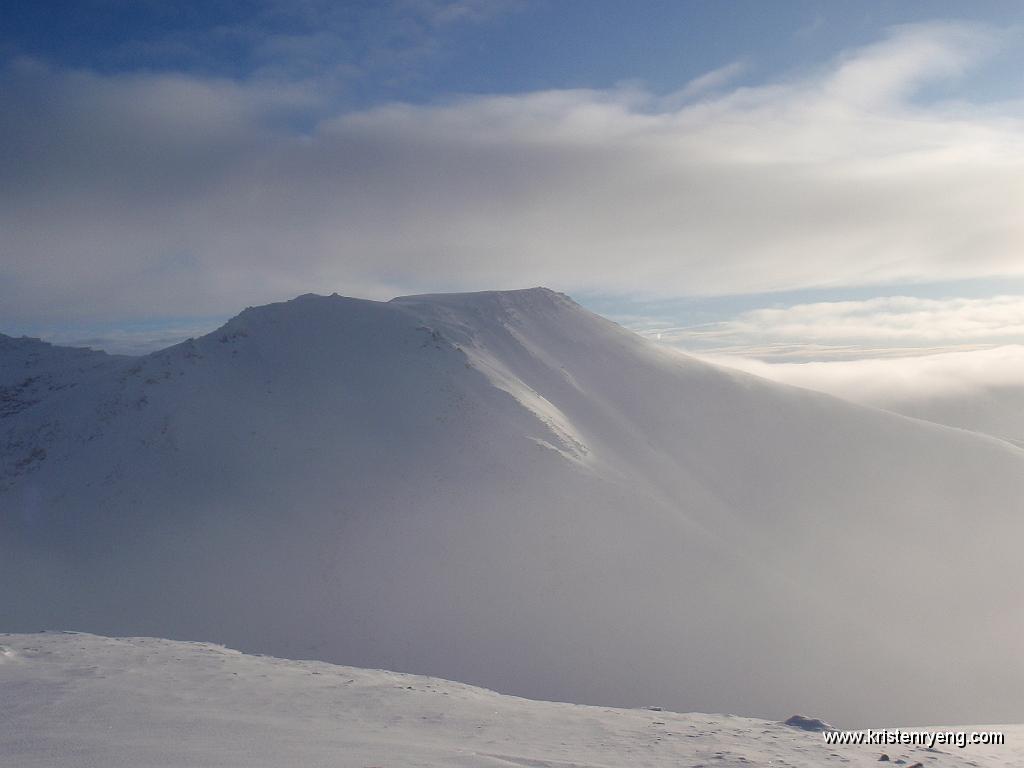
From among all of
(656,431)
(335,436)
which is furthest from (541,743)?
(656,431)

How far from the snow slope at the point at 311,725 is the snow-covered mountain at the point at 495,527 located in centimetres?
1039

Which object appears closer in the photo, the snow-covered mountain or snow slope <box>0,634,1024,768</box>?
snow slope <box>0,634,1024,768</box>

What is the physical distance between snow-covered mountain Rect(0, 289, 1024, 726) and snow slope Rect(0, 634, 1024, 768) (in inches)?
409

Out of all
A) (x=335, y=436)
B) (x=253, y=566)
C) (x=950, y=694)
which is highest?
(x=335, y=436)

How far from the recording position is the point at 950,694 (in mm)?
20531

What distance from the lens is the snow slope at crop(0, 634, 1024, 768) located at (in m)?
6.63

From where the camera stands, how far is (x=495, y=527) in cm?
2431

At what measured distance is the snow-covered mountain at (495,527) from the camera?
2083 cm

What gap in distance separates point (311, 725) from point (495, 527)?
1669cm

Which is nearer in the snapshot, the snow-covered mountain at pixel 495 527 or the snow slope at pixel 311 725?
the snow slope at pixel 311 725

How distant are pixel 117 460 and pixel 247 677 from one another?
20.1m

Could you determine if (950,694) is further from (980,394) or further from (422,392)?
(980,394)

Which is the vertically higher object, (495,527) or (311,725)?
(311,725)

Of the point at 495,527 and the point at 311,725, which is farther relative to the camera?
the point at 495,527
